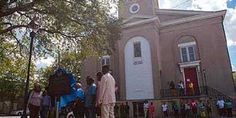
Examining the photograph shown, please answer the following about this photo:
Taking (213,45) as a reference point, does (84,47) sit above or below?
below

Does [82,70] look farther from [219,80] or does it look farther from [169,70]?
[219,80]

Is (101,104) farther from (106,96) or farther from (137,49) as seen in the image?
(137,49)

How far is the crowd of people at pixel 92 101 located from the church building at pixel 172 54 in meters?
15.7

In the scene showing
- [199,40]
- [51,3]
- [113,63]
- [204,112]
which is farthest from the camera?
[113,63]

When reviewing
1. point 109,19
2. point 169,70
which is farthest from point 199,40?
point 109,19

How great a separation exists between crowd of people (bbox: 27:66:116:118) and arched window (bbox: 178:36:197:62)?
60.0 feet

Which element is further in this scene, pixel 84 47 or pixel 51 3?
pixel 84 47

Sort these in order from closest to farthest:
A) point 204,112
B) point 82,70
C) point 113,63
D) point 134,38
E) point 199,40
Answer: point 204,112 < point 199,40 < point 134,38 < point 113,63 < point 82,70

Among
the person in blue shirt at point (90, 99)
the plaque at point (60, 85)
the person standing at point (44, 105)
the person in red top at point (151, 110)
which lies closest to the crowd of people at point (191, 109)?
the person in red top at point (151, 110)

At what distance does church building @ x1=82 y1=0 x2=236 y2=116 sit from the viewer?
1014 inches

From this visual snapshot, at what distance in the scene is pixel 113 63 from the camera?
102 feet

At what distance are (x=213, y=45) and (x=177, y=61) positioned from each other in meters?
3.82

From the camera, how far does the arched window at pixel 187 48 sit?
27.1 m

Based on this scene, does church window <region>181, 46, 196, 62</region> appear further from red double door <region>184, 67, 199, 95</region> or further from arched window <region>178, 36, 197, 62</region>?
red double door <region>184, 67, 199, 95</region>
